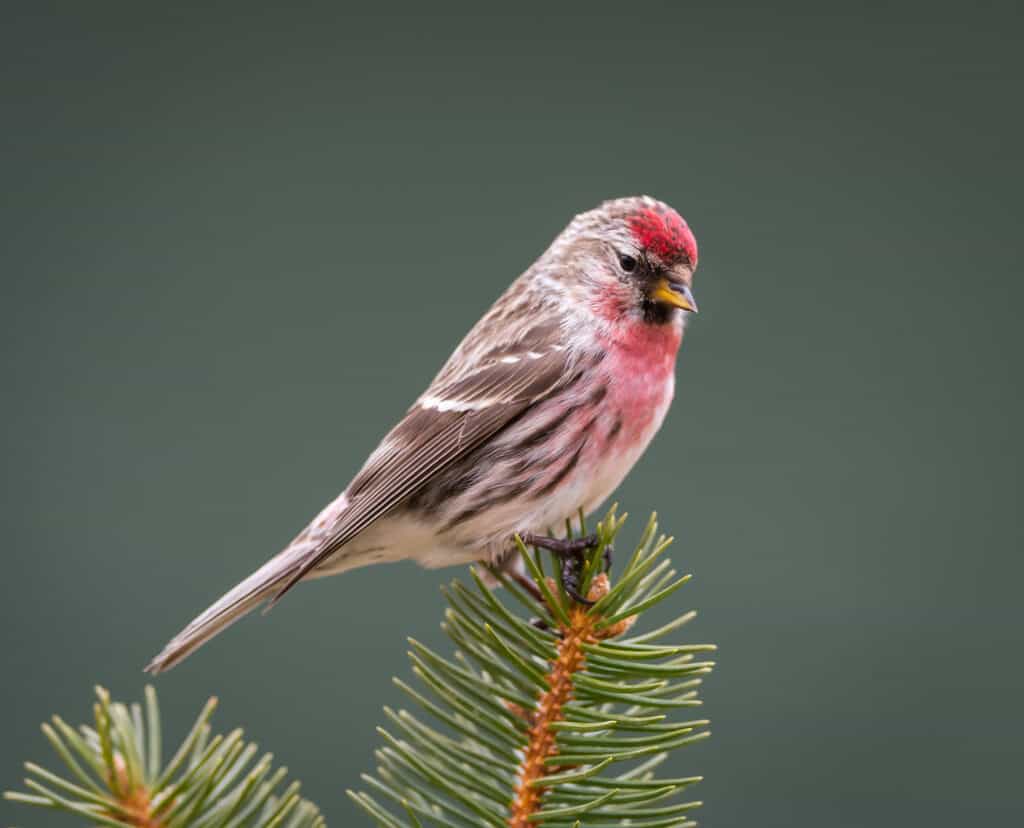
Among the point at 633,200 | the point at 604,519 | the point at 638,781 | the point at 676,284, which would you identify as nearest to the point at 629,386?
the point at 676,284

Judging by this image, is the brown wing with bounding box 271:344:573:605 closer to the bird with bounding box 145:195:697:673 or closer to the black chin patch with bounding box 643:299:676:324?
the bird with bounding box 145:195:697:673

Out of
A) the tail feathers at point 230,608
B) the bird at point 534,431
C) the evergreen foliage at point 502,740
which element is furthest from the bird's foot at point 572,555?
the tail feathers at point 230,608

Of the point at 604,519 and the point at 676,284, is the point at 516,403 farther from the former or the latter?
the point at 604,519

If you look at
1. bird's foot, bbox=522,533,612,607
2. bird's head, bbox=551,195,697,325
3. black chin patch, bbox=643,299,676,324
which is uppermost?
bird's head, bbox=551,195,697,325

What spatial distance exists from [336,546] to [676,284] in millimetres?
650

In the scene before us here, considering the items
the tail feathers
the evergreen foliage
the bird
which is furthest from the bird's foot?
the tail feathers

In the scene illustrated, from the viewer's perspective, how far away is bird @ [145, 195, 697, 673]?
1.60 metres

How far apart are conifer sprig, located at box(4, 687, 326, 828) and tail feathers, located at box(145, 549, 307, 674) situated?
1.78 ft

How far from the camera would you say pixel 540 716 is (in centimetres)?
94

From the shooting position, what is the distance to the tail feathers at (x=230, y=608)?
128 cm

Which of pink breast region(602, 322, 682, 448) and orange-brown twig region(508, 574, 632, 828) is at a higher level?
pink breast region(602, 322, 682, 448)

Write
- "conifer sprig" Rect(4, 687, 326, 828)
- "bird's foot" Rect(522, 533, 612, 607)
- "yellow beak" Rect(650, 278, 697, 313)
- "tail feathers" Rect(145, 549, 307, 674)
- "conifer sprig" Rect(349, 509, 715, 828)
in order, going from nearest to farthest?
1. "conifer sprig" Rect(4, 687, 326, 828)
2. "conifer sprig" Rect(349, 509, 715, 828)
3. "bird's foot" Rect(522, 533, 612, 607)
4. "tail feathers" Rect(145, 549, 307, 674)
5. "yellow beak" Rect(650, 278, 697, 313)

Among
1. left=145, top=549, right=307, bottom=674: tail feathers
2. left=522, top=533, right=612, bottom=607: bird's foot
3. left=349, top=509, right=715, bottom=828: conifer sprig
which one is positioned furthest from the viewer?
left=145, top=549, right=307, bottom=674: tail feathers

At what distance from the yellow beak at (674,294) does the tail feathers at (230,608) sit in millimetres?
672
